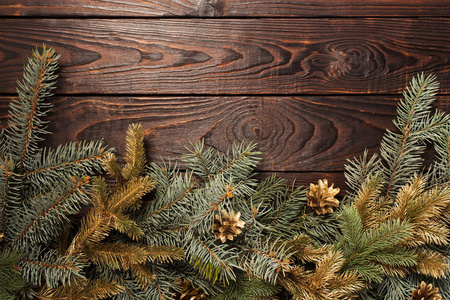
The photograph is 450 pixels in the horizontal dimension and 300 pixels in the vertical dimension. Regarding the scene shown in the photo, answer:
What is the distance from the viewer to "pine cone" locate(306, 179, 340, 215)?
2.49 feet

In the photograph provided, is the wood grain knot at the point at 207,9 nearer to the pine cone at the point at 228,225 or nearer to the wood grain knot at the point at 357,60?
the wood grain knot at the point at 357,60

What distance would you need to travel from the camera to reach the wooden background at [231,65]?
0.80 meters

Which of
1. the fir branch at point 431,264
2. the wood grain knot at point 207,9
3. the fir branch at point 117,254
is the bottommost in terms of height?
the fir branch at point 117,254

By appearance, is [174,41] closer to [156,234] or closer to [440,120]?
[156,234]

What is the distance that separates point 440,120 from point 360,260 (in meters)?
0.39

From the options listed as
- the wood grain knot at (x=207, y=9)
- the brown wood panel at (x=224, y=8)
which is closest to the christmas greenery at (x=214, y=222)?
the brown wood panel at (x=224, y=8)

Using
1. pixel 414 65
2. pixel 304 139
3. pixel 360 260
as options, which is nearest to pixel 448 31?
pixel 414 65

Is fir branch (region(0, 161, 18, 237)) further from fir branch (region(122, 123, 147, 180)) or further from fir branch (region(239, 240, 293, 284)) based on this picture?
fir branch (region(239, 240, 293, 284))

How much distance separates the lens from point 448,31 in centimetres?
81

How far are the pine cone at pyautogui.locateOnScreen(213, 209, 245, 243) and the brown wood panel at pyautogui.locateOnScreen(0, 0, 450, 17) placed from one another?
1.55 feet

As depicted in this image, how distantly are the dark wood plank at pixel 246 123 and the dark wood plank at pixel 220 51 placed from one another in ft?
0.10

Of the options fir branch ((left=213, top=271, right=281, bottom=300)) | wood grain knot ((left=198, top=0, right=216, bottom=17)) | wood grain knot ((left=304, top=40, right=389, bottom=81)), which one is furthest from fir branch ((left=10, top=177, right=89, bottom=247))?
wood grain knot ((left=304, top=40, right=389, bottom=81))

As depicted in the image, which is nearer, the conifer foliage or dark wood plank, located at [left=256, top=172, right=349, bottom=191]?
the conifer foliage

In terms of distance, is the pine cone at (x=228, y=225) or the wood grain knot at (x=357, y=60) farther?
the wood grain knot at (x=357, y=60)
